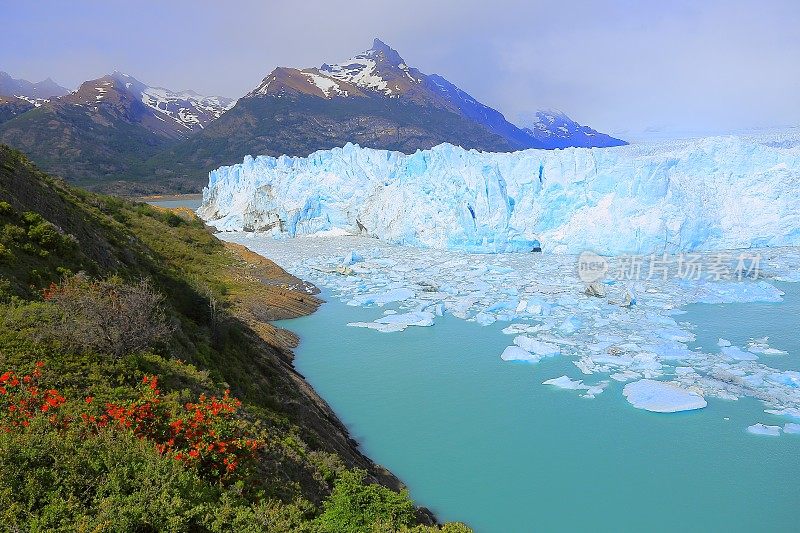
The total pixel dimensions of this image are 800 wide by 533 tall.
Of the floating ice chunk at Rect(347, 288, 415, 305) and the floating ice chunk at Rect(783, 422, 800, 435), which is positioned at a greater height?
the floating ice chunk at Rect(783, 422, 800, 435)

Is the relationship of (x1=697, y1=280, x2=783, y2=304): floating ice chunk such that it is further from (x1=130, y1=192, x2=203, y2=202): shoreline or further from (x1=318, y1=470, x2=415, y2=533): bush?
(x1=130, y1=192, x2=203, y2=202): shoreline

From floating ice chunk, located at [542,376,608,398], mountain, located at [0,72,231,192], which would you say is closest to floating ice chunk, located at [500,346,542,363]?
floating ice chunk, located at [542,376,608,398]

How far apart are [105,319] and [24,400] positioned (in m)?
1.23

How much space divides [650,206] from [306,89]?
96.9 m

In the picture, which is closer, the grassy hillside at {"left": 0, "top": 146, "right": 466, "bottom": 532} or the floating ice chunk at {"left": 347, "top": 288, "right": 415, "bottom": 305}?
the grassy hillside at {"left": 0, "top": 146, "right": 466, "bottom": 532}

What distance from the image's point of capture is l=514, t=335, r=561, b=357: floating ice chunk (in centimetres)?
1272

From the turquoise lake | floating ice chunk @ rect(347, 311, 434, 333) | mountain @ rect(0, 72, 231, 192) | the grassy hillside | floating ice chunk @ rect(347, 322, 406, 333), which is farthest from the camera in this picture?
mountain @ rect(0, 72, 231, 192)

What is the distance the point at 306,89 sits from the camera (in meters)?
108

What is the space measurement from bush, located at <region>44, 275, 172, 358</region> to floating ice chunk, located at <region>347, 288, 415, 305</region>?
475 inches

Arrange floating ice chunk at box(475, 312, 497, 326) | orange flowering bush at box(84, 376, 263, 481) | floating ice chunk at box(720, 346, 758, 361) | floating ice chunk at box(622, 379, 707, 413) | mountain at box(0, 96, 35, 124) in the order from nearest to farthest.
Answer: orange flowering bush at box(84, 376, 263, 481) → floating ice chunk at box(622, 379, 707, 413) → floating ice chunk at box(720, 346, 758, 361) → floating ice chunk at box(475, 312, 497, 326) → mountain at box(0, 96, 35, 124)

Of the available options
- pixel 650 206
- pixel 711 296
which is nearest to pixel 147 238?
pixel 711 296

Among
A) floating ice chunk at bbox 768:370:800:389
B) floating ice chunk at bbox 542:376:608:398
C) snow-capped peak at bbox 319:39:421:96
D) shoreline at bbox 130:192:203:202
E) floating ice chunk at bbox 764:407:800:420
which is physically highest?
snow-capped peak at bbox 319:39:421:96

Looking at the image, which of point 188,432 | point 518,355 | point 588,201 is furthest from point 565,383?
point 588,201

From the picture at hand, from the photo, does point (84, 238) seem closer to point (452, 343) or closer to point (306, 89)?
point (452, 343)
